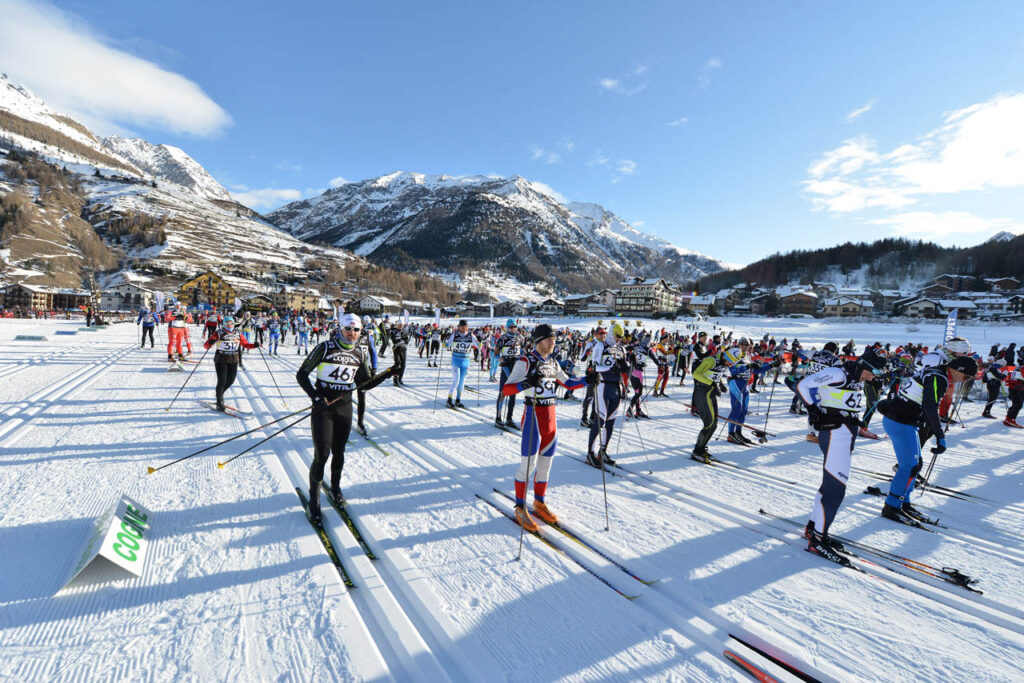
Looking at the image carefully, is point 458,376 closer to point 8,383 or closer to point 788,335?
point 8,383

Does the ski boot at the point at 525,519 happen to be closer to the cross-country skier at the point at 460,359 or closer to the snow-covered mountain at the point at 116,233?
the cross-country skier at the point at 460,359

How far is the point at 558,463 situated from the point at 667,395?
911cm

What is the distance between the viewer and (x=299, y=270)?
138375mm

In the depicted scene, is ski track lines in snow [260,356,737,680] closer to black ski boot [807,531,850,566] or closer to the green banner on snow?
the green banner on snow

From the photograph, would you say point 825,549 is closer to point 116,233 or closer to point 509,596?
point 509,596

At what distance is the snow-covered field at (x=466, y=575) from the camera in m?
2.72

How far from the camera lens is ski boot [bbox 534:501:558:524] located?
177 inches

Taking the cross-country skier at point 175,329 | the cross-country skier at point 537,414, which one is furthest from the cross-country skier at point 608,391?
the cross-country skier at point 175,329

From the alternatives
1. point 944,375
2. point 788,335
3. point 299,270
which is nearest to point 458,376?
point 944,375

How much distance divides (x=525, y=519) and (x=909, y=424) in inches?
188

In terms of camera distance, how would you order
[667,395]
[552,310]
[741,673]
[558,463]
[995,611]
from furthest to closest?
1. [552,310]
2. [667,395]
3. [558,463]
4. [995,611]
5. [741,673]

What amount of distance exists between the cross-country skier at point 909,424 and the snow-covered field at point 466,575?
1.10 ft

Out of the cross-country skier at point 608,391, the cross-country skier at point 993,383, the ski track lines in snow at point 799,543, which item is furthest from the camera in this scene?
the cross-country skier at point 993,383

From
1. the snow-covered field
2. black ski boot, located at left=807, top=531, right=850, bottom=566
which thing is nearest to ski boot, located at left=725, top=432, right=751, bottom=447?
the snow-covered field
